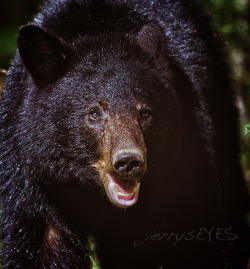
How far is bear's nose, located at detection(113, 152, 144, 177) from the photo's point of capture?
330cm

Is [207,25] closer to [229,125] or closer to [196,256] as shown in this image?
[229,125]

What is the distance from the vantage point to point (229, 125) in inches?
203

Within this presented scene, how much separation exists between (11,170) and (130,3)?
175 cm

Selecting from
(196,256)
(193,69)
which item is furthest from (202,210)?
(193,69)

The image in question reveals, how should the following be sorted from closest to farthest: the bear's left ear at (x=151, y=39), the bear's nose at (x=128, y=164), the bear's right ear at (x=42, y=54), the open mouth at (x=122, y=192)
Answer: the bear's nose at (x=128, y=164) < the open mouth at (x=122, y=192) < the bear's right ear at (x=42, y=54) < the bear's left ear at (x=151, y=39)

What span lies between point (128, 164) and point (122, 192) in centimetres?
35

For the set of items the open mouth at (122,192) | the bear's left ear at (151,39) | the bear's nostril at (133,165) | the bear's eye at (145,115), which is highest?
the bear's left ear at (151,39)

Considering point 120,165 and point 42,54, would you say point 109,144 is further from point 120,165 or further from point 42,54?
point 42,54

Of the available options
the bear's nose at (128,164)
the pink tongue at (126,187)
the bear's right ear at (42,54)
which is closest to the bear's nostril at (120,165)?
the bear's nose at (128,164)

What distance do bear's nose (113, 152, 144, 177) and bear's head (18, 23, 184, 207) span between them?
6.9 inches

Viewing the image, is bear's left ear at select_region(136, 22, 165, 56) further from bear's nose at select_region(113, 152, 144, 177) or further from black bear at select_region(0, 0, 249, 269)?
bear's nose at select_region(113, 152, 144, 177)

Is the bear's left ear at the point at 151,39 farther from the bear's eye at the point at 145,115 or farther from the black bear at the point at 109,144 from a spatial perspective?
the bear's eye at the point at 145,115

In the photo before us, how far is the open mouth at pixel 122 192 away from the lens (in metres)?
3.56

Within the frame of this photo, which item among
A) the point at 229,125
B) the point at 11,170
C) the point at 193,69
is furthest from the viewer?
the point at 229,125
